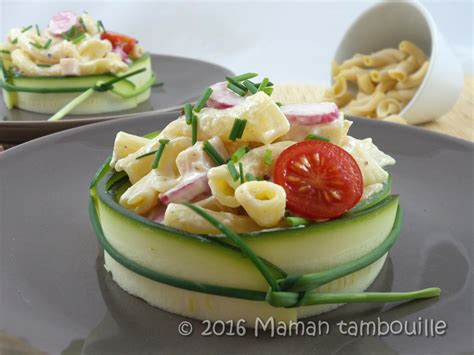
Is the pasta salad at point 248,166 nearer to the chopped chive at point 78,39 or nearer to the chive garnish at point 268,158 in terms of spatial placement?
the chive garnish at point 268,158

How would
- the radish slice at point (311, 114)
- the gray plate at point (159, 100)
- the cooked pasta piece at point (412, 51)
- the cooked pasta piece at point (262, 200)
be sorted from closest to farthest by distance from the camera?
1. the cooked pasta piece at point (262, 200)
2. the radish slice at point (311, 114)
3. the gray plate at point (159, 100)
4. the cooked pasta piece at point (412, 51)

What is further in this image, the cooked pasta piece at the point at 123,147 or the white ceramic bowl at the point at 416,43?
the white ceramic bowl at the point at 416,43

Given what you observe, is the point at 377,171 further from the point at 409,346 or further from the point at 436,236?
the point at 409,346

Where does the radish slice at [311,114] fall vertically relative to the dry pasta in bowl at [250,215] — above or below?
above

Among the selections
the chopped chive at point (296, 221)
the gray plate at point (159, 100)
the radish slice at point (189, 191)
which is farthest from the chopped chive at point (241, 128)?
the gray plate at point (159, 100)

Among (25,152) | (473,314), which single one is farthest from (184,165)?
(25,152)

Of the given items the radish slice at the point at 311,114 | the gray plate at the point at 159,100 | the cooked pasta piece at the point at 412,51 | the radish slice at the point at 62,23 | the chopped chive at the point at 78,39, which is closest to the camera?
the radish slice at the point at 311,114
